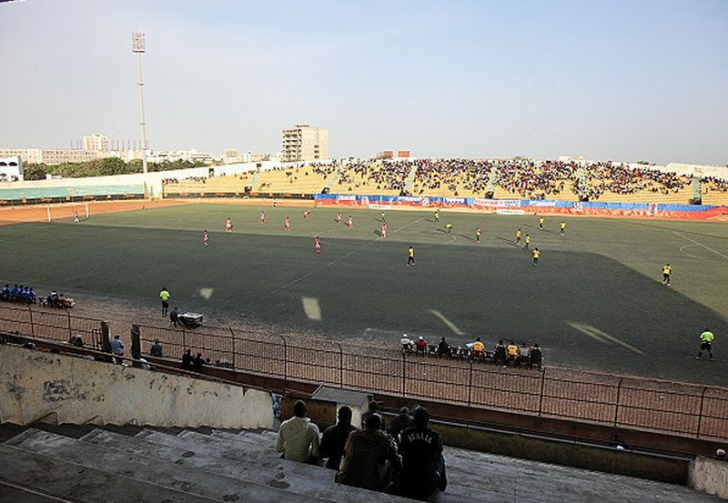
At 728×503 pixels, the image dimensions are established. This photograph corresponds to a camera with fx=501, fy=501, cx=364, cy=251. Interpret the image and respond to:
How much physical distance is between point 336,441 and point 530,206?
6586 cm

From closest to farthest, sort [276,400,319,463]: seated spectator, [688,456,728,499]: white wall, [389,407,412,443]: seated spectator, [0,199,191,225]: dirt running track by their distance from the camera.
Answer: [276,400,319,463]: seated spectator, [389,407,412,443]: seated spectator, [688,456,728,499]: white wall, [0,199,191,225]: dirt running track

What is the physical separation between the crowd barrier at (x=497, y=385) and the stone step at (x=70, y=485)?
27.3ft

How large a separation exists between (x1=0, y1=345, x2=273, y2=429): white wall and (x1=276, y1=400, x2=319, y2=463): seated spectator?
12.9 feet

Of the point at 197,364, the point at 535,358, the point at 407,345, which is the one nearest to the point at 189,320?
the point at 197,364

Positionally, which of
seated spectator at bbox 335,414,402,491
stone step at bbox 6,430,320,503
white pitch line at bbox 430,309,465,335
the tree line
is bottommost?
white pitch line at bbox 430,309,465,335

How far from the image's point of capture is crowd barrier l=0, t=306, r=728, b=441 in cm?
1184

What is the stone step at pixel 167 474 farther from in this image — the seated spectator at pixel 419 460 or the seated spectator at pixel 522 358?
the seated spectator at pixel 522 358

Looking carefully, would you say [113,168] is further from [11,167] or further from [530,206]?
[530,206]

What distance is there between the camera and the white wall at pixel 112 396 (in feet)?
22.4

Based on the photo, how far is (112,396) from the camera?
8219mm

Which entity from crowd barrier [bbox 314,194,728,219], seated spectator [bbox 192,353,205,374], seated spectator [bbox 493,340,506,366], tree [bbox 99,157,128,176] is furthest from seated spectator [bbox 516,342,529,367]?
tree [bbox 99,157,128,176]

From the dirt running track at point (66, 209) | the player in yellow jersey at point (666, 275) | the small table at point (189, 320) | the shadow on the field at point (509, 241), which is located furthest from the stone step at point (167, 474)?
the dirt running track at point (66, 209)

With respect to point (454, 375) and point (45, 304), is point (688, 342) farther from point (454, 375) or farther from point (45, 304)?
point (45, 304)

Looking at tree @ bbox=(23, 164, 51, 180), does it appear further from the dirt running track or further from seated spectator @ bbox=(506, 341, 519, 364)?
seated spectator @ bbox=(506, 341, 519, 364)
